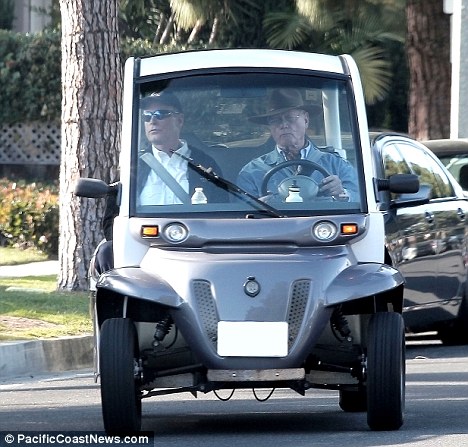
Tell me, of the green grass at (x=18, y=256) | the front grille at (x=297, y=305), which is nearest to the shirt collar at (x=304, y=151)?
the front grille at (x=297, y=305)

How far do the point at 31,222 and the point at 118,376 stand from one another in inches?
495

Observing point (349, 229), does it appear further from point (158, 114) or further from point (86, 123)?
point (86, 123)

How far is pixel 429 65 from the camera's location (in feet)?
65.4

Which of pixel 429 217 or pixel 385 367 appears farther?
pixel 429 217

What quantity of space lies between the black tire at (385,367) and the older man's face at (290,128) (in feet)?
3.55

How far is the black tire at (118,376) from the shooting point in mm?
7043

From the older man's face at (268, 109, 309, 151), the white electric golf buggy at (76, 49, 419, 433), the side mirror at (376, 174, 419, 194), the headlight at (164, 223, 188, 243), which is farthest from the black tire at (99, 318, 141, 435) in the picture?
the side mirror at (376, 174, 419, 194)

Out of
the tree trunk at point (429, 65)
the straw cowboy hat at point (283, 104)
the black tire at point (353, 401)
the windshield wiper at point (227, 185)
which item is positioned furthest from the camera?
the tree trunk at point (429, 65)

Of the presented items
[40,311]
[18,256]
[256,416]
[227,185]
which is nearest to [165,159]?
[227,185]

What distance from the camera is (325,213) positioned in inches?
299

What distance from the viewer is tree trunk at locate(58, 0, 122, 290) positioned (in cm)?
1452

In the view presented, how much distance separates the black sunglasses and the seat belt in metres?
0.18

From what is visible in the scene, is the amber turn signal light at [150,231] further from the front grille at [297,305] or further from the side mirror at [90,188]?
the front grille at [297,305]

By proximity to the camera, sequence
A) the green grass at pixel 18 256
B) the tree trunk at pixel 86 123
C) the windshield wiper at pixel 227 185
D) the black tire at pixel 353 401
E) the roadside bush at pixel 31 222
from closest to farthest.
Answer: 1. the windshield wiper at pixel 227 185
2. the black tire at pixel 353 401
3. the tree trunk at pixel 86 123
4. the green grass at pixel 18 256
5. the roadside bush at pixel 31 222
